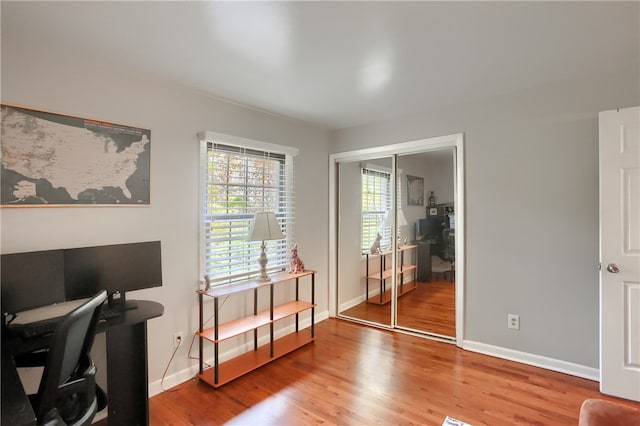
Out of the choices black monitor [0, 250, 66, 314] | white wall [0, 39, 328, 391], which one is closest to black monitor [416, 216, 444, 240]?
white wall [0, 39, 328, 391]

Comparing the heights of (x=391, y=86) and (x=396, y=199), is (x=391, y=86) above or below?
above

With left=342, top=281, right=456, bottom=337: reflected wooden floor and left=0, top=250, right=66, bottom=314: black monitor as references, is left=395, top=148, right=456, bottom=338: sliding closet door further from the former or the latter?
left=0, top=250, right=66, bottom=314: black monitor

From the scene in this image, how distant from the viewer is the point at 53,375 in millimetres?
1189

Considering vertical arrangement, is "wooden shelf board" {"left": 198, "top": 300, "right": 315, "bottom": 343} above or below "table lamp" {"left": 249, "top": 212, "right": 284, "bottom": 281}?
below

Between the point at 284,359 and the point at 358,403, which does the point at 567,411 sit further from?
the point at 284,359

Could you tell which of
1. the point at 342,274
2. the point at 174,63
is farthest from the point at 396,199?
the point at 174,63

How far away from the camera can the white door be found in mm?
2213

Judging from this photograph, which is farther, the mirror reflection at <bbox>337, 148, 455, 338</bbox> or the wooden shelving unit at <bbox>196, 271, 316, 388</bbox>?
the mirror reflection at <bbox>337, 148, 455, 338</bbox>

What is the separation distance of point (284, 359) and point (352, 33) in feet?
8.93

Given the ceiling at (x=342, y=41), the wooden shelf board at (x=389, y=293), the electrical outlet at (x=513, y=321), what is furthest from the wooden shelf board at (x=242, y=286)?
the electrical outlet at (x=513, y=321)

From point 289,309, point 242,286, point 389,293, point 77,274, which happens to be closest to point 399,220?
point 389,293

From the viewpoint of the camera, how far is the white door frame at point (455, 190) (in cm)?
310

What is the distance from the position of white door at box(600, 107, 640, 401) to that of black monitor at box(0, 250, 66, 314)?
368 cm

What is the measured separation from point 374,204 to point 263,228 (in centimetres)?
154
